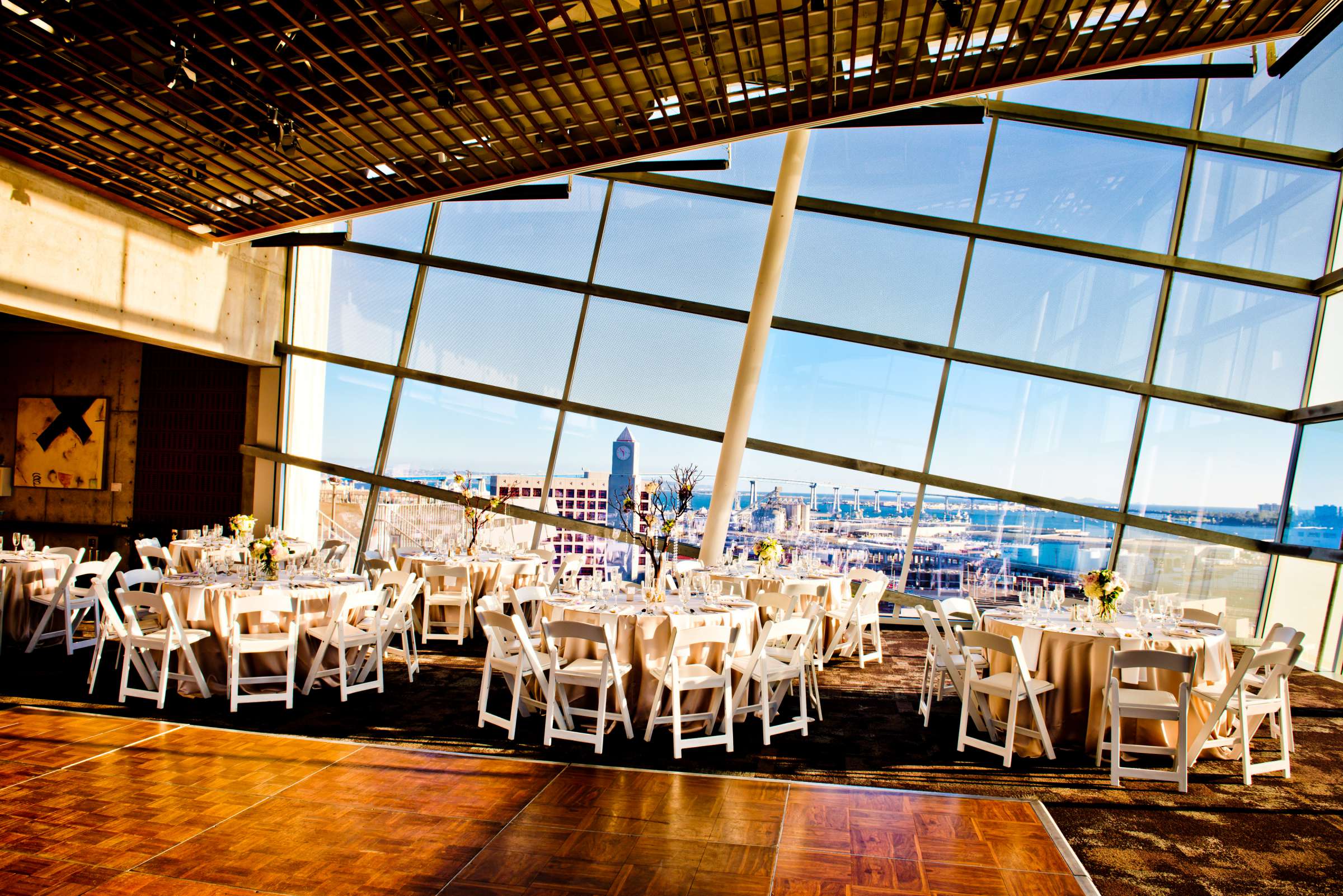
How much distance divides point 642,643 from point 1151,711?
9.98ft

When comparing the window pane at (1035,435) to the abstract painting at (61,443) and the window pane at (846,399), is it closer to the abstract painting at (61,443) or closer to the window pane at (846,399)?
the window pane at (846,399)

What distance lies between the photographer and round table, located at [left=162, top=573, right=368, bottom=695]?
19.0 feet

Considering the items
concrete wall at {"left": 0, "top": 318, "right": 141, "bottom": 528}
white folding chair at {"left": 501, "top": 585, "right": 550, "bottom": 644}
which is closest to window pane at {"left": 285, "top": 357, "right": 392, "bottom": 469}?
concrete wall at {"left": 0, "top": 318, "right": 141, "bottom": 528}

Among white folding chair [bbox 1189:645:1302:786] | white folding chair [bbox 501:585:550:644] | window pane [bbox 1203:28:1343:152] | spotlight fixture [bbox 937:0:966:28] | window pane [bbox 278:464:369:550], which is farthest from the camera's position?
window pane [bbox 278:464:369:550]

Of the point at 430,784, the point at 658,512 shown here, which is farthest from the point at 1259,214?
the point at 430,784

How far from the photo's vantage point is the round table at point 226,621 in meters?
5.79

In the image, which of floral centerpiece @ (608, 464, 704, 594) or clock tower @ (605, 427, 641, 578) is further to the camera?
clock tower @ (605, 427, 641, 578)

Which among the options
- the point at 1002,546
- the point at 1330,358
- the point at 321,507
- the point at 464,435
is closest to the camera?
the point at 1330,358

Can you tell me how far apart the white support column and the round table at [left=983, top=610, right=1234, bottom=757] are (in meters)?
3.80

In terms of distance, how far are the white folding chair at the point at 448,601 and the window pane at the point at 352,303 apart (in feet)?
11.4

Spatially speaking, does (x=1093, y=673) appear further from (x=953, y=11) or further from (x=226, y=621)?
(x=226, y=621)

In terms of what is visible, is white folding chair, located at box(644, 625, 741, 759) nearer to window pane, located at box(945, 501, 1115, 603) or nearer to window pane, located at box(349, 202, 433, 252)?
window pane, located at box(945, 501, 1115, 603)

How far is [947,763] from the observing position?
4.87 metres

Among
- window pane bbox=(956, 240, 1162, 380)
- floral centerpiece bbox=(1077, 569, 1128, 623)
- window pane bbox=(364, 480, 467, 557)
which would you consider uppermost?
window pane bbox=(956, 240, 1162, 380)
